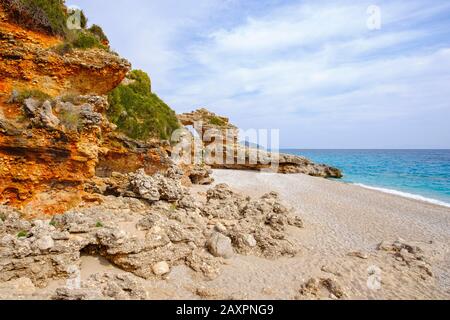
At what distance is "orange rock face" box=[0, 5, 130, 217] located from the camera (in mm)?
10523

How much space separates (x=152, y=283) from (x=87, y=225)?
2.99 meters

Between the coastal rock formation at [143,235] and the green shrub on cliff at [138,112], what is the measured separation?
366 cm

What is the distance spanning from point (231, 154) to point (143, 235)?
3047 centimetres

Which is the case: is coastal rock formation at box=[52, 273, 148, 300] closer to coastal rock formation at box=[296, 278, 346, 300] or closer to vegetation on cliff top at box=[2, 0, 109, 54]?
coastal rock formation at box=[296, 278, 346, 300]

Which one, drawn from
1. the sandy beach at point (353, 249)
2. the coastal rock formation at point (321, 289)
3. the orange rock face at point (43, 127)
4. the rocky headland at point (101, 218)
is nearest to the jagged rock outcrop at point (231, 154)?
the sandy beach at point (353, 249)

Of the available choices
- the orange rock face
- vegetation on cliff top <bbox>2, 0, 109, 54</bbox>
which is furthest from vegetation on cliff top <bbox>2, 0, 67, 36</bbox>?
the orange rock face

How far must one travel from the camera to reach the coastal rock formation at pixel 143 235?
8469mm

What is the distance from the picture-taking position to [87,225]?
32.0ft

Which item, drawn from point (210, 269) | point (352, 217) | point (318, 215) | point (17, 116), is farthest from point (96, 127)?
point (352, 217)

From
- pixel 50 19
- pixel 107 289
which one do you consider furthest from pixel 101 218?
pixel 50 19

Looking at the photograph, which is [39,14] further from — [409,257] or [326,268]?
[409,257]

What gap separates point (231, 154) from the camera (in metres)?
40.7

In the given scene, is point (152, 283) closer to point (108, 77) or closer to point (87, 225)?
point (87, 225)

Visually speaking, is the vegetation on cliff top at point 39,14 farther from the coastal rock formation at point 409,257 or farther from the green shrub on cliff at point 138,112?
the coastal rock formation at point 409,257
